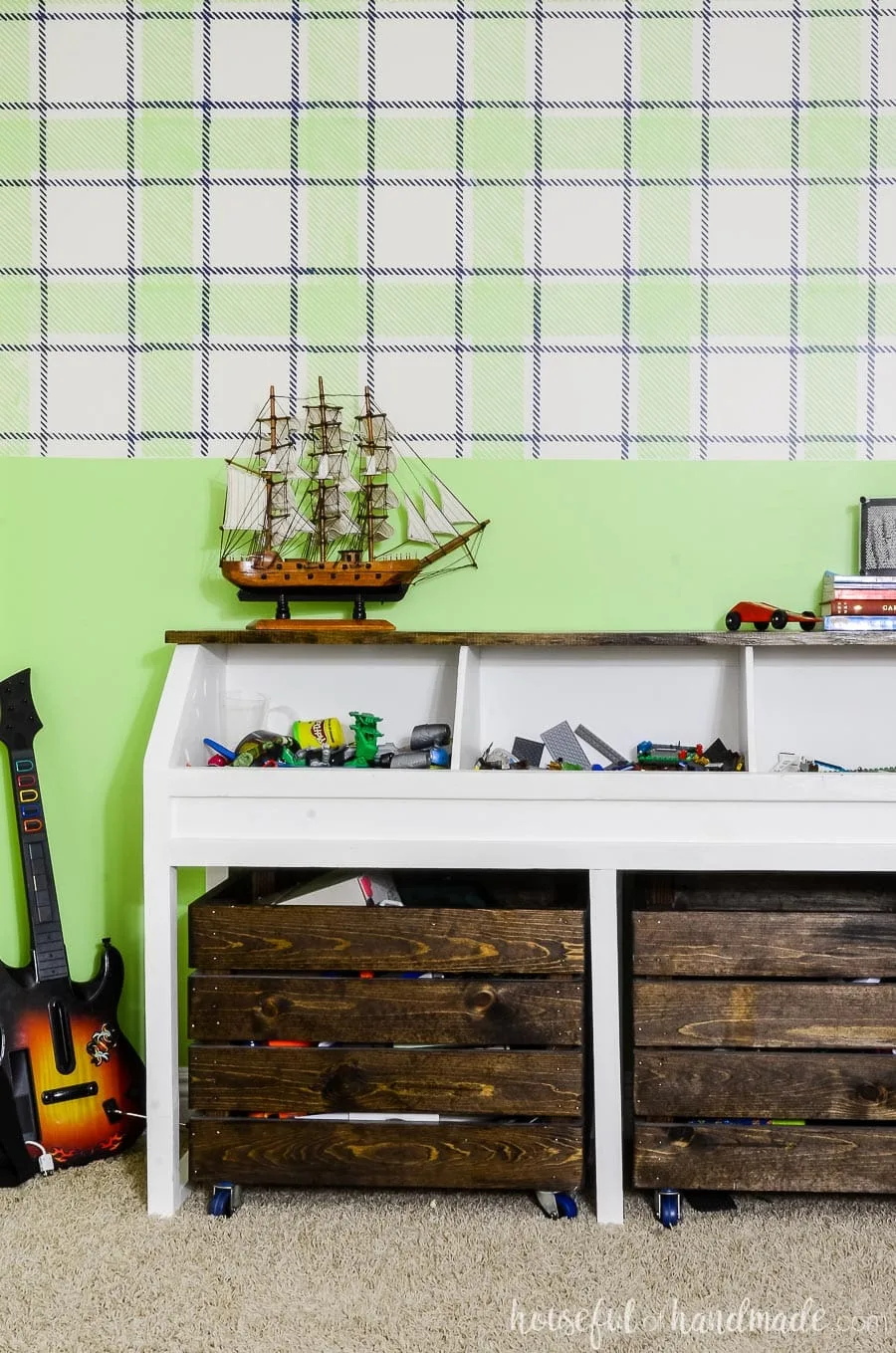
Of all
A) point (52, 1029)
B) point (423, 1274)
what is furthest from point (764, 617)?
point (52, 1029)

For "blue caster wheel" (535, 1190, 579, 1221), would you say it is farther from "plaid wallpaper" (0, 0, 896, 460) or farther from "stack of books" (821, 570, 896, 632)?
"plaid wallpaper" (0, 0, 896, 460)

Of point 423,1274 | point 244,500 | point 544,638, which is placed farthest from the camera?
point 244,500

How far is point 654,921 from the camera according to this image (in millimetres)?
1671

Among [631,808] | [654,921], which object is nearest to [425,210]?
[631,808]

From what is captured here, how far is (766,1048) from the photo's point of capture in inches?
65.9

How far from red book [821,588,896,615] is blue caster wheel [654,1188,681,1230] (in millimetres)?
1023

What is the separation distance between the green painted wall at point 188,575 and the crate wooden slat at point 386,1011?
468 millimetres

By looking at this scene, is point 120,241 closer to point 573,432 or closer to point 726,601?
point 573,432

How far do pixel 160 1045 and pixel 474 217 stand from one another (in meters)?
1.66

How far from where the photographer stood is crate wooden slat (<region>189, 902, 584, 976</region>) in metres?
1.67

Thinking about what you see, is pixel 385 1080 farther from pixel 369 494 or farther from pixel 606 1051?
pixel 369 494

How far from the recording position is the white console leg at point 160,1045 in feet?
5.68

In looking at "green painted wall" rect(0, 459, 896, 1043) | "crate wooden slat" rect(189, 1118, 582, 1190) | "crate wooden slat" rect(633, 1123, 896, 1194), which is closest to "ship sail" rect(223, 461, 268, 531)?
"green painted wall" rect(0, 459, 896, 1043)

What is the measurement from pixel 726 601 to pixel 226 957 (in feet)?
3.79
